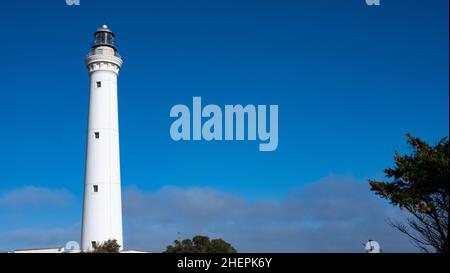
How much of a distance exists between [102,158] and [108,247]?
6482 mm

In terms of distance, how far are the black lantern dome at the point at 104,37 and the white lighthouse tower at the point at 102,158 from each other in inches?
33.0

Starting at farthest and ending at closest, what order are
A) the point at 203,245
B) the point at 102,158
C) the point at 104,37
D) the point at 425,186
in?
1. the point at 203,245
2. the point at 104,37
3. the point at 102,158
4. the point at 425,186

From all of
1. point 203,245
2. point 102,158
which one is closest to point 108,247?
point 102,158

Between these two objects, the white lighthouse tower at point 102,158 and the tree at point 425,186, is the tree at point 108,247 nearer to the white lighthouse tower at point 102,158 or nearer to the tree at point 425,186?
the white lighthouse tower at point 102,158

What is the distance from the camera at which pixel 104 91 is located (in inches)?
1535

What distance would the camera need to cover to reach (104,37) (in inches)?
1635

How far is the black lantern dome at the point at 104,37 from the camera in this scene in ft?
135

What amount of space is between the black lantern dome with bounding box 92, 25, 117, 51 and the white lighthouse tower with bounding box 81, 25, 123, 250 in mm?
838

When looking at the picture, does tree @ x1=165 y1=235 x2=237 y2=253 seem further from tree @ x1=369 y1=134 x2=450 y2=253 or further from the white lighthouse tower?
tree @ x1=369 y1=134 x2=450 y2=253

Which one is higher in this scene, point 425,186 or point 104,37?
point 104,37

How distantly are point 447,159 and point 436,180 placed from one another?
1147mm

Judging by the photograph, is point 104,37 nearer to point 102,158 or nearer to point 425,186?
point 102,158
